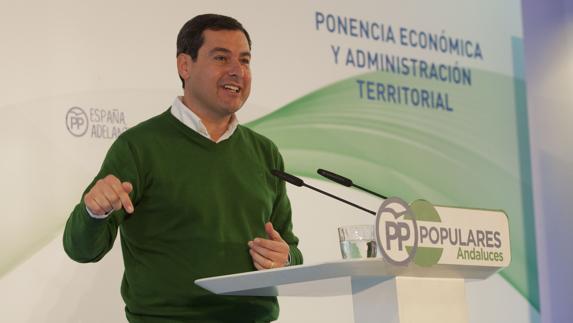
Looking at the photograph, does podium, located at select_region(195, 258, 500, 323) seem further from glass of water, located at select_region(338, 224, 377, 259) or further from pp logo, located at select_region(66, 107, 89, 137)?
pp logo, located at select_region(66, 107, 89, 137)

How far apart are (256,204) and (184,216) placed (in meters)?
0.25

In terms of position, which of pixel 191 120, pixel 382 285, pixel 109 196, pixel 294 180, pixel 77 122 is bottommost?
pixel 382 285

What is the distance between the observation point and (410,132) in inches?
168

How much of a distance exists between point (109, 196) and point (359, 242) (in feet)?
1.89

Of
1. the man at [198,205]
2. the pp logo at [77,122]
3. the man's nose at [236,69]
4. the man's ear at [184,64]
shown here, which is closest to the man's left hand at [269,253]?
the man at [198,205]

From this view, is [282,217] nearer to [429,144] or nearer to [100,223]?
[100,223]

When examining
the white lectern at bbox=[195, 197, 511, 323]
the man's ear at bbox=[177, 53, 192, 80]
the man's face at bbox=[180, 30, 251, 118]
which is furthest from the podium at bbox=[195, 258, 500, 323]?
the man's ear at bbox=[177, 53, 192, 80]

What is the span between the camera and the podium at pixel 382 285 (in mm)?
1889

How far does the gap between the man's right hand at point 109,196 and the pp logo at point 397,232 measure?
61cm

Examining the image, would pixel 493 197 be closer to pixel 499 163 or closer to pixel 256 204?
pixel 499 163

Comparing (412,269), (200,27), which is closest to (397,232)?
(412,269)

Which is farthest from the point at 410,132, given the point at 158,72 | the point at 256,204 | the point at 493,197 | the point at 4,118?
the point at 4,118

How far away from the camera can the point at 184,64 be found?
303 cm

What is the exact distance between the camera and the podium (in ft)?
6.20
